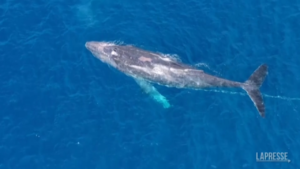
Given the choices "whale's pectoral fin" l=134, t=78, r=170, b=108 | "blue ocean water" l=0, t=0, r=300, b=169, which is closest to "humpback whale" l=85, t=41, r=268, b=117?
"whale's pectoral fin" l=134, t=78, r=170, b=108

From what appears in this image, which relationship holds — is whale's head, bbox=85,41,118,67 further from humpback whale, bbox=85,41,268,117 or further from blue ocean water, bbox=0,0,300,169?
blue ocean water, bbox=0,0,300,169

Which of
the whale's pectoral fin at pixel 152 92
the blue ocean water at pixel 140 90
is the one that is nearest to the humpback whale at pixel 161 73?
the whale's pectoral fin at pixel 152 92

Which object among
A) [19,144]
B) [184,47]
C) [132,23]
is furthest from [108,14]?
[19,144]

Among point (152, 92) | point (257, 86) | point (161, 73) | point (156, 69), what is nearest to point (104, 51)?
point (156, 69)

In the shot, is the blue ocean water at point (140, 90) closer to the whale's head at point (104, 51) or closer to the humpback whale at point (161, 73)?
the whale's head at point (104, 51)

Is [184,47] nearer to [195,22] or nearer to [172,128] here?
[195,22]

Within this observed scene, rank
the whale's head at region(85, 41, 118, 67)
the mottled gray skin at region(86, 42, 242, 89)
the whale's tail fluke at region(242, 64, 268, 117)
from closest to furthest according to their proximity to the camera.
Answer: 1. the whale's tail fluke at region(242, 64, 268, 117)
2. the mottled gray skin at region(86, 42, 242, 89)
3. the whale's head at region(85, 41, 118, 67)
